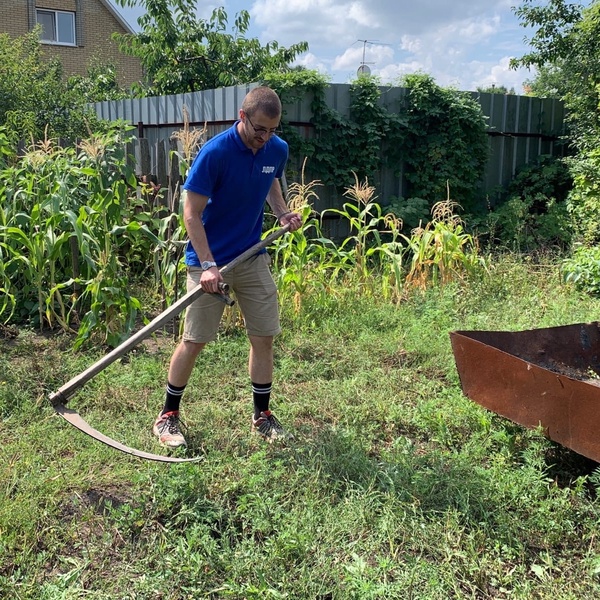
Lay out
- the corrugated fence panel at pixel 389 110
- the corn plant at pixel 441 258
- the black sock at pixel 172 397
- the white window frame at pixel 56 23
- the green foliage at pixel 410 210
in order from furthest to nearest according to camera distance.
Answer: the white window frame at pixel 56 23 → the green foliage at pixel 410 210 → the corrugated fence panel at pixel 389 110 → the corn plant at pixel 441 258 → the black sock at pixel 172 397

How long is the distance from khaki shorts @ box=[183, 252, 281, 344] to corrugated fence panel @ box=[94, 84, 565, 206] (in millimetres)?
4326

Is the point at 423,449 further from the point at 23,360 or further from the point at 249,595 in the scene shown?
the point at 23,360

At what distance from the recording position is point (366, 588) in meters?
2.25

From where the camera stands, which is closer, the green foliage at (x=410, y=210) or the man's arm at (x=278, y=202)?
the man's arm at (x=278, y=202)

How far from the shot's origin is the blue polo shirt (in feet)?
9.72

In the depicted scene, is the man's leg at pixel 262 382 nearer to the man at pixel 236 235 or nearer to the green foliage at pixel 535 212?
the man at pixel 236 235

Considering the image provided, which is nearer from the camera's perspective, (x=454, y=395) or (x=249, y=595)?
(x=249, y=595)

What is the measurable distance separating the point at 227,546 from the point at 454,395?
1.99 meters

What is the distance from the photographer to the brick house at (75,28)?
70.2 feet

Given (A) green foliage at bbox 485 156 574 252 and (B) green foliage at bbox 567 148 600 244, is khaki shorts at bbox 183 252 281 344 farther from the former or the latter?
(B) green foliage at bbox 567 148 600 244

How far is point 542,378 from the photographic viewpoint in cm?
289

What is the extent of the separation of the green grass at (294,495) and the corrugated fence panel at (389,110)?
419cm

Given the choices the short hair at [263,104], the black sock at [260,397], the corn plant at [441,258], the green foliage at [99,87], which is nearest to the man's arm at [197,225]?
the short hair at [263,104]

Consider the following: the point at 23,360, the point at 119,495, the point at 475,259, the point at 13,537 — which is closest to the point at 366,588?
the point at 119,495
